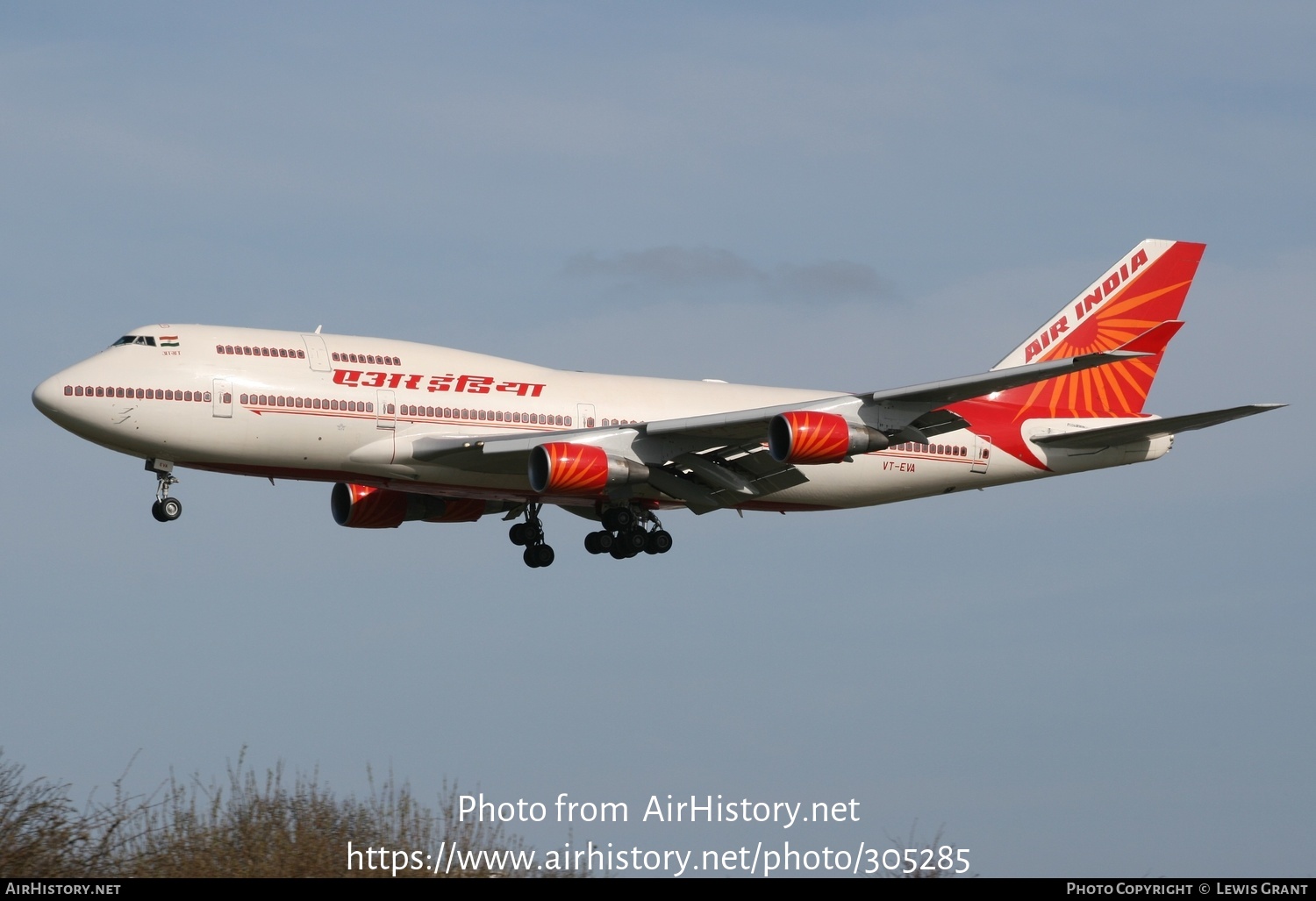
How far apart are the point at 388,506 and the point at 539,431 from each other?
5.96m

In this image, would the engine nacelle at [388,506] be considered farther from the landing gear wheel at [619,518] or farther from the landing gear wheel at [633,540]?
the landing gear wheel at [633,540]

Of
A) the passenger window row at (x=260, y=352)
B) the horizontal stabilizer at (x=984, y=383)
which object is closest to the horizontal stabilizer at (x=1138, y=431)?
the horizontal stabilizer at (x=984, y=383)

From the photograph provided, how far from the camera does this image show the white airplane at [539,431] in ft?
130

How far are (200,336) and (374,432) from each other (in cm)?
471

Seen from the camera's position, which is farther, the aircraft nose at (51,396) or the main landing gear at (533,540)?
the main landing gear at (533,540)

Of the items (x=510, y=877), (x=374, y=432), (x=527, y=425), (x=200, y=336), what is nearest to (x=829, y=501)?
(x=527, y=425)

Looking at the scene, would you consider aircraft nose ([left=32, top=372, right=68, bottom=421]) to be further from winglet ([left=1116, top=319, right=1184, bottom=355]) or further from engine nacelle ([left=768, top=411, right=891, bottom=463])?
winglet ([left=1116, top=319, right=1184, bottom=355])

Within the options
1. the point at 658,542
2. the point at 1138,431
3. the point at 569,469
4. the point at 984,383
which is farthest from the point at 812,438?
the point at 1138,431

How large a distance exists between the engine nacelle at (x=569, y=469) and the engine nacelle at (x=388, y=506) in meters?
5.52

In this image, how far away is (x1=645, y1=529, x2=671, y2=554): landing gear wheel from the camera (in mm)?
44781

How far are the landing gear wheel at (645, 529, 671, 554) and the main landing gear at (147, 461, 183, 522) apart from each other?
1201 centimetres

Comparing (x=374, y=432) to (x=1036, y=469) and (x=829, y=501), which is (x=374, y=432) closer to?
(x=829, y=501)

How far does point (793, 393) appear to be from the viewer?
157ft

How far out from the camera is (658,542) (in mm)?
44812
